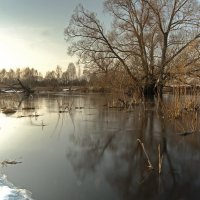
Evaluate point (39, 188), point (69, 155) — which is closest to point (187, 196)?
point (39, 188)

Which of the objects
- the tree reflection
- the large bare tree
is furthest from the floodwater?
the large bare tree

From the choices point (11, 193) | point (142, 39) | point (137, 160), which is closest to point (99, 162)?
point (137, 160)

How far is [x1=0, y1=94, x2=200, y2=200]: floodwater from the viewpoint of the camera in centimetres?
487

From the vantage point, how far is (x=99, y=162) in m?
6.48

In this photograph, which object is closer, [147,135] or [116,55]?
[147,135]

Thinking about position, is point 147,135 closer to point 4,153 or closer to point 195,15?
point 4,153

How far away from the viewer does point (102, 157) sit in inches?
270

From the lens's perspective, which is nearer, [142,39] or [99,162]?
[99,162]

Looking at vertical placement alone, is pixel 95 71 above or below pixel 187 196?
above

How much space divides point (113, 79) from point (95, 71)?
280cm

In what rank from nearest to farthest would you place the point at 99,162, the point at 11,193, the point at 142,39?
the point at 11,193 → the point at 99,162 → the point at 142,39

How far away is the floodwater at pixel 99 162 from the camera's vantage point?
487cm

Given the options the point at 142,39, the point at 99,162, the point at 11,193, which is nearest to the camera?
the point at 11,193

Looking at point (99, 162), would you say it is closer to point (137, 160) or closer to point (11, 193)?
point (137, 160)
